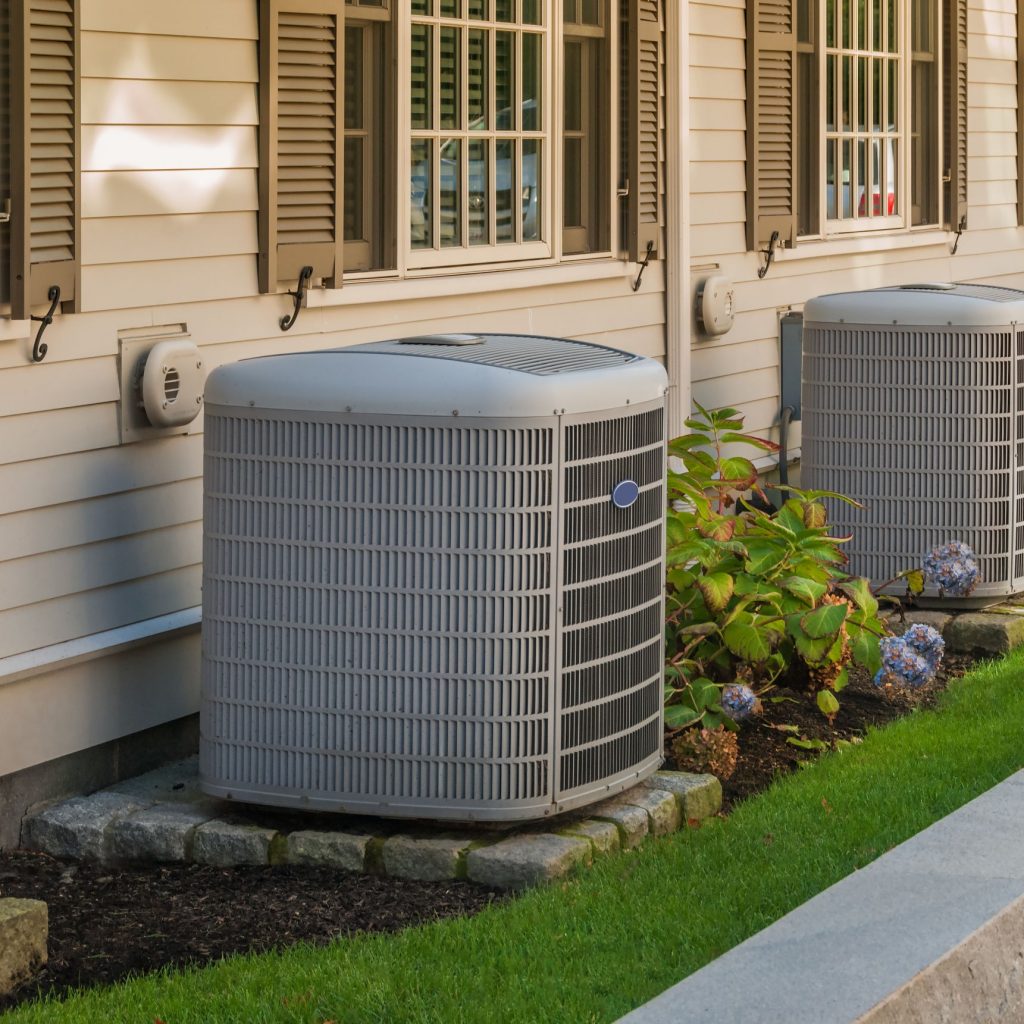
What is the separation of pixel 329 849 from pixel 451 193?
9.27ft

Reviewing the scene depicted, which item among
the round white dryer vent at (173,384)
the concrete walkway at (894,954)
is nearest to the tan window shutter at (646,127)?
the round white dryer vent at (173,384)

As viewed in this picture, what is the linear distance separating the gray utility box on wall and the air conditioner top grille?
2 cm

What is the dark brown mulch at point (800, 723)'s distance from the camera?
570 centimetres

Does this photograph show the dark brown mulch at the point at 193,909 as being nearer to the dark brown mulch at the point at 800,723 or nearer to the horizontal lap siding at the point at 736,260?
the dark brown mulch at the point at 800,723

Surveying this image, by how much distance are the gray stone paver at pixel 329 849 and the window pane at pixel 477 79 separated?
3.01 meters

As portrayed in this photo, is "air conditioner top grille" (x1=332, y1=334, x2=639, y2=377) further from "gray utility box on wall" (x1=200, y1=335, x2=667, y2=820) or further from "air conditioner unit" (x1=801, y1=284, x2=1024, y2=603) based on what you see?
"air conditioner unit" (x1=801, y1=284, x2=1024, y2=603)

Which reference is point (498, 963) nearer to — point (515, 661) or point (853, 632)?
point (515, 661)

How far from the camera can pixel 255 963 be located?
4.10 m

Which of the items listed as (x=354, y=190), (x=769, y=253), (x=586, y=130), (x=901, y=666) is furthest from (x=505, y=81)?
(x=901, y=666)

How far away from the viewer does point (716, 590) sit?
19.6 ft

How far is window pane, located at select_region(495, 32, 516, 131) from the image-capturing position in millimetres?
7043

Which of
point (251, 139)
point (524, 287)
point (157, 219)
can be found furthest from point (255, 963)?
point (524, 287)

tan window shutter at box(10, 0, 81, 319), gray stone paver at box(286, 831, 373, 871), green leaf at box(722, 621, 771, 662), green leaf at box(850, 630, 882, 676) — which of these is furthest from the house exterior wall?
green leaf at box(850, 630, 882, 676)

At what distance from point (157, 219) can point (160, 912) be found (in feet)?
6.52
